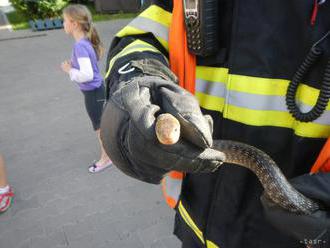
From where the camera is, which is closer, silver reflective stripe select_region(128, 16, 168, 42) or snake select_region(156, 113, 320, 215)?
snake select_region(156, 113, 320, 215)

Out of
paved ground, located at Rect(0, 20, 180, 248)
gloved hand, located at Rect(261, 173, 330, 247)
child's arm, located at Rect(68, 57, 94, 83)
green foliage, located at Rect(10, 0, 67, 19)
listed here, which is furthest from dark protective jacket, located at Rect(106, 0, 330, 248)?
green foliage, located at Rect(10, 0, 67, 19)

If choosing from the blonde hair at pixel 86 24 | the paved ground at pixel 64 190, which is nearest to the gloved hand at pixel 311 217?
the paved ground at pixel 64 190

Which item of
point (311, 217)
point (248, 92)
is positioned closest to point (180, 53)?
point (248, 92)

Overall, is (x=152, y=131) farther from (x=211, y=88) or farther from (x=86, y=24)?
(x=86, y=24)

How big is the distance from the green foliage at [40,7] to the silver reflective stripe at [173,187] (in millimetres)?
11746

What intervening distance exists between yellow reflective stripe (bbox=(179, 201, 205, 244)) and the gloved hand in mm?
460

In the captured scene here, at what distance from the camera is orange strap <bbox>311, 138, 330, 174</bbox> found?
1189mm

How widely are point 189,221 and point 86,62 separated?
2711mm

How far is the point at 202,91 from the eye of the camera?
4.91 feet

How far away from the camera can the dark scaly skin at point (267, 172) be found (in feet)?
4.31

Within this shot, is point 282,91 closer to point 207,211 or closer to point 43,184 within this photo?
point 207,211

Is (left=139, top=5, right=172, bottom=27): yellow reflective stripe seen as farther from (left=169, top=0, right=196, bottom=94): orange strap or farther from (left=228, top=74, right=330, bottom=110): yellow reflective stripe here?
(left=228, top=74, right=330, bottom=110): yellow reflective stripe

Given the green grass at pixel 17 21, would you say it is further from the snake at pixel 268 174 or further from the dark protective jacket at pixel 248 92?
the snake at pixel 268 174

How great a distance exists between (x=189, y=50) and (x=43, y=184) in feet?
10.9
